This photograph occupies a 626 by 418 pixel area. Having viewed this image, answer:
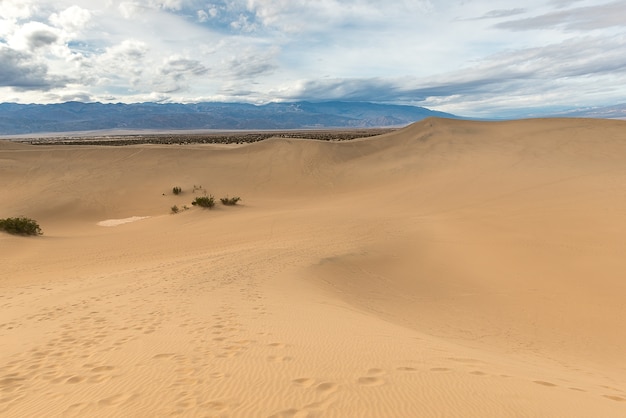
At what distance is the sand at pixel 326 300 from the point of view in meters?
4.03

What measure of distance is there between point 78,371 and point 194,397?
5.72 ft

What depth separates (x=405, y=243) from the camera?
13742 millimetres

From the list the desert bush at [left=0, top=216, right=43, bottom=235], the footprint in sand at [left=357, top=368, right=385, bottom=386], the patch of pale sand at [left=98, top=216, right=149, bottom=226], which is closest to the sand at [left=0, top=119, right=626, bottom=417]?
the footprint in sand at [left=357, top=368, right=385, bottom=386]

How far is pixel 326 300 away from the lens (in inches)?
337

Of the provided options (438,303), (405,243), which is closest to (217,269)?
(438,303)

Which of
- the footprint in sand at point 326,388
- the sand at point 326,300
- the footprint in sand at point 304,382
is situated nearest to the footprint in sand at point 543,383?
the sand at point 326,300

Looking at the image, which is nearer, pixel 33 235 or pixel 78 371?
pixel 78 371

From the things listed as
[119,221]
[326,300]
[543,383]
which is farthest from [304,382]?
[119,221]

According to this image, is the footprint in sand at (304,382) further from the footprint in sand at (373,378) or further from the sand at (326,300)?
the footprint in sand at (373,378)

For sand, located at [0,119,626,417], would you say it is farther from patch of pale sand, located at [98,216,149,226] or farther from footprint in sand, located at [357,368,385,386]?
patch of pale sand, located at [98,216,149,226]

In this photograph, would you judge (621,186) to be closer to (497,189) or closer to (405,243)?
(497,189)

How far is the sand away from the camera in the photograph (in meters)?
4.03

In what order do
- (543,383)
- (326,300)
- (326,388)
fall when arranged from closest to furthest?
(326,388) < (543,383) < (326,300)

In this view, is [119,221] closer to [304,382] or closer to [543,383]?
[304,382]
